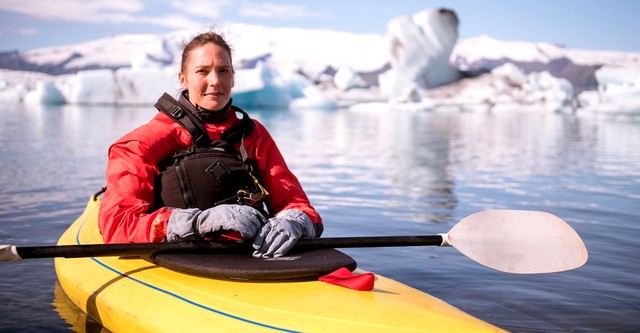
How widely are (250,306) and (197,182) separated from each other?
69cm

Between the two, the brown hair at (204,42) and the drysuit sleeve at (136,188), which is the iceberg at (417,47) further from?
the drysuit sleeve at (136,188)

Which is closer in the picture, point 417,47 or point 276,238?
point 276,238

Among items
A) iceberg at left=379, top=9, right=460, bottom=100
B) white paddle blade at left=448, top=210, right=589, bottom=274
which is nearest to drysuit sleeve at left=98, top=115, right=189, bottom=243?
white paddle blade at left=448, top=210, right=589, bottom=274

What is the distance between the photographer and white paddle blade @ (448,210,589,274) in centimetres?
289

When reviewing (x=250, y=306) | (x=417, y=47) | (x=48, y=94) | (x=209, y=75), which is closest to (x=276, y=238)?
(x=250, y=306)

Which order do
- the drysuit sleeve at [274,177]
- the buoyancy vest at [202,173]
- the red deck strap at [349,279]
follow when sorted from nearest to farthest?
the red deck strap at [349,279], the buoyancy vest at [202,173], the drysuit sleeve at [274,177]

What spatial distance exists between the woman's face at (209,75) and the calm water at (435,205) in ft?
3.82

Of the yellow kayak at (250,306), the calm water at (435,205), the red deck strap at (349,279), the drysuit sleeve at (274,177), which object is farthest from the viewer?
the calm water at (435,205)

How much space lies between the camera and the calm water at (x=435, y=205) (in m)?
3.54

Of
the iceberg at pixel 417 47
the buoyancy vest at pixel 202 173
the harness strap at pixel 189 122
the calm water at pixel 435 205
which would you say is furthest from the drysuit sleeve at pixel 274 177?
the iceberg at pixel 417 47

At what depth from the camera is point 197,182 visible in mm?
2844

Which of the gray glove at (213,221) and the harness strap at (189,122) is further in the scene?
the harness strap at (189,122)

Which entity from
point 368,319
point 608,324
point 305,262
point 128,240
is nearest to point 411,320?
point 368,319

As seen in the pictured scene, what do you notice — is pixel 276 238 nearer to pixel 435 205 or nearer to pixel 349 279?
pixel 349 279
